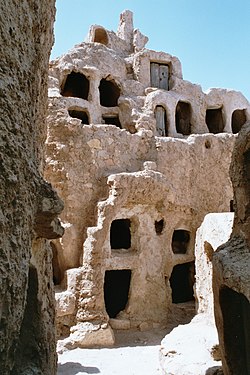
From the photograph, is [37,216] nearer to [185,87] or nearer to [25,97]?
[25,97]

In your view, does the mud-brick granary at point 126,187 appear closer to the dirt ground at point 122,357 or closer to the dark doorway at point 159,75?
the dark doorway at point 159,75

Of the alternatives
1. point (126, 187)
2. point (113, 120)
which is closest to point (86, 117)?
point (113, 120)

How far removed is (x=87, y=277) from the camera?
10.7 metres

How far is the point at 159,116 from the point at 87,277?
337 inches

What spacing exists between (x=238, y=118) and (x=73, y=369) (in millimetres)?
15623

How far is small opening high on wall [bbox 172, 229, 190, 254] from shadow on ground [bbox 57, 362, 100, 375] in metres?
6.36

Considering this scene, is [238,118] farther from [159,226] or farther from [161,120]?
[159,226]

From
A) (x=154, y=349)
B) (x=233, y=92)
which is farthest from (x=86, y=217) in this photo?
(x=233, y=92)

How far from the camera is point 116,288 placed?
13.4 meters

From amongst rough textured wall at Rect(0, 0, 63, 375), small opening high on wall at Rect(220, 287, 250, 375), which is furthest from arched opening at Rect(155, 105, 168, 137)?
rough textured wall at Rect(0, 0, 63, 375)

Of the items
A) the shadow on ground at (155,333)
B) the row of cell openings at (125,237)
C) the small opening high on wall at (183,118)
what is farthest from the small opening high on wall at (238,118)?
the shadow on ground at (155,333)

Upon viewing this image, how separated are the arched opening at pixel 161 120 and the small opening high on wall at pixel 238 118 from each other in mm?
5126

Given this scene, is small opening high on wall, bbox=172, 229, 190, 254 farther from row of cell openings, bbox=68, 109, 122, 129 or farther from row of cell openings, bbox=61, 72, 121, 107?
row of cell openings, bbox=61, 72, 121, 107

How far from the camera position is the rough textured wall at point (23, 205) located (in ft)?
7.39
